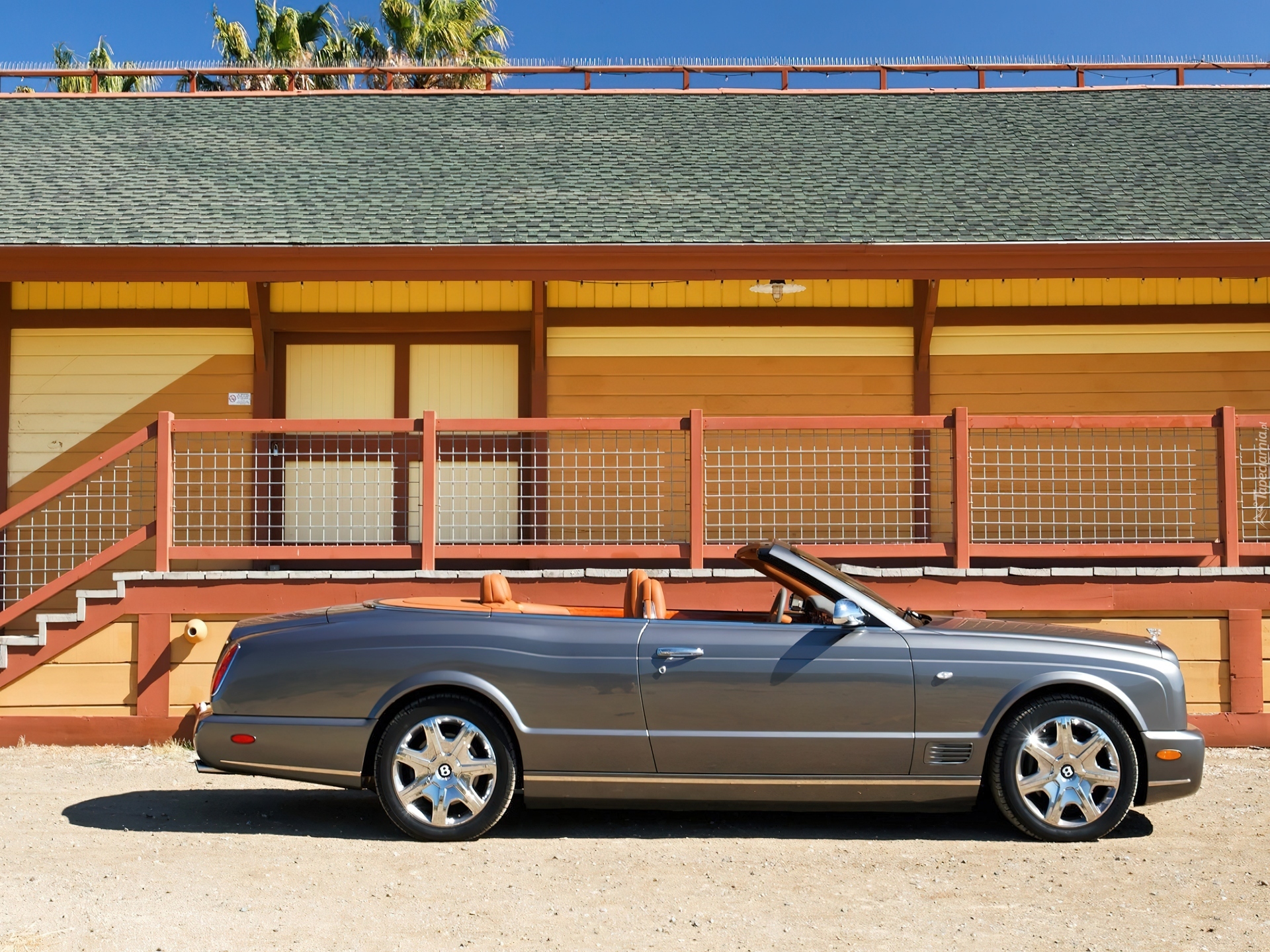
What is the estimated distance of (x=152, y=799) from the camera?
669cm

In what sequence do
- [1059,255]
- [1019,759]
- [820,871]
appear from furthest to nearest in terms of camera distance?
[1059,255] < [1019,759] < [820,871]

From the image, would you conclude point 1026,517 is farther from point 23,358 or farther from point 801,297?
point 23,358

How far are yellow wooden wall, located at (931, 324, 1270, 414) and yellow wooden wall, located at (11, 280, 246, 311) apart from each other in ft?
19.6

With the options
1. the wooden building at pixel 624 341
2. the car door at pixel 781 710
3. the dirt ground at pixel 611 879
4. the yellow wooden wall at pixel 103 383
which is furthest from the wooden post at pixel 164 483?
the car door at pixel 781 710

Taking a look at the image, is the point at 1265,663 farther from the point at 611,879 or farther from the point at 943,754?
the point at 611,879

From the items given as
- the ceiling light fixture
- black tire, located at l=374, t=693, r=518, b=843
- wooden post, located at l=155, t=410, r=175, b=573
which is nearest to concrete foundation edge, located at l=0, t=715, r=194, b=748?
wooden post, located at l=155, t=410, r=175, b=573

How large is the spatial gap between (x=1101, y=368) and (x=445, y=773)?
7.18 m

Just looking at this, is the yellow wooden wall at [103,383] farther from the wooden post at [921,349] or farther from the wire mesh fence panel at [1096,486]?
the wire mesh fence panel at [1096,486]

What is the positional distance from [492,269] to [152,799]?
15.1 feet

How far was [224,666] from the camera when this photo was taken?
5926 mm

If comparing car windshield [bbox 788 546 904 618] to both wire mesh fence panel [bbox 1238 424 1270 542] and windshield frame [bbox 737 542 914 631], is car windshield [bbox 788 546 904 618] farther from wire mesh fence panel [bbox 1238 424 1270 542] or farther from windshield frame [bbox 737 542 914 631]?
wire mesh fence panel [bbox 1238 424 1270 542]

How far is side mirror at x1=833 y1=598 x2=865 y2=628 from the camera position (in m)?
5.73

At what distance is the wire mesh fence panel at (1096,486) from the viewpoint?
10.2 m

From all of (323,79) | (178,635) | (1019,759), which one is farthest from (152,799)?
(323,79)
